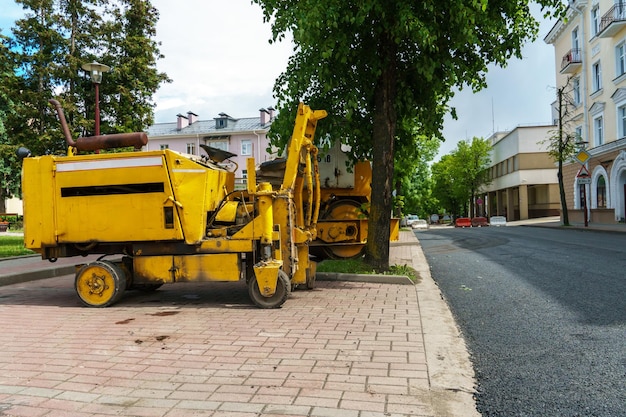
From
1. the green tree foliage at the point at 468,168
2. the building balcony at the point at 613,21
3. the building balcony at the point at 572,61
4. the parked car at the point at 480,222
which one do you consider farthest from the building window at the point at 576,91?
the green tree foliage at the point at 468,168

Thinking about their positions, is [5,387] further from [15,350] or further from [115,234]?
[115,234]

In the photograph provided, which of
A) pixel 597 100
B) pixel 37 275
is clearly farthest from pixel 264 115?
pixel 37 275

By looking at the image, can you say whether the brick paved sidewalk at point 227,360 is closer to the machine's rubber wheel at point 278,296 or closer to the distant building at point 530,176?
the machine's rubber wheel at point 278,296

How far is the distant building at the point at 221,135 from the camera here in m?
59.6

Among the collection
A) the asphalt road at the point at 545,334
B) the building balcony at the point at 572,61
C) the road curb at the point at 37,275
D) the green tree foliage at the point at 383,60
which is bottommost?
the asphalt road at the point at 545,334

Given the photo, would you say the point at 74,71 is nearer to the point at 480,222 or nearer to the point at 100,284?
the point at 100,284

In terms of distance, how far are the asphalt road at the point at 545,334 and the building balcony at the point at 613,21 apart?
2631cm

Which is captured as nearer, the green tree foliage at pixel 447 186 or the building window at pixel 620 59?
the building window at pixel 620 59

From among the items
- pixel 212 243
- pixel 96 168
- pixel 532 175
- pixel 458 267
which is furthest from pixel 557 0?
pixel 532 175

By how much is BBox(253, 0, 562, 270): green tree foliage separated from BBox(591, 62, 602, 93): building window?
30230mm

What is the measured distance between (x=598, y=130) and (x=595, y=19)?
26.1 ft

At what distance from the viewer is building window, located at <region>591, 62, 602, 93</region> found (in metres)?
35.0

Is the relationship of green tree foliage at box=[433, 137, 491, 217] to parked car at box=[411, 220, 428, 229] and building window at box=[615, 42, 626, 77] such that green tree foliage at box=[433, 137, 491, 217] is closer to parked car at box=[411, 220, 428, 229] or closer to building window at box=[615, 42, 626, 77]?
parked car at box=[411, 220, 428, 229]

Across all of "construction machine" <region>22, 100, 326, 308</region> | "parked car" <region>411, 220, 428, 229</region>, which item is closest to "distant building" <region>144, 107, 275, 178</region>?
"parked car" <region>411, 220, 428, 229</region>
